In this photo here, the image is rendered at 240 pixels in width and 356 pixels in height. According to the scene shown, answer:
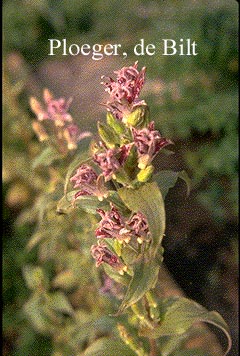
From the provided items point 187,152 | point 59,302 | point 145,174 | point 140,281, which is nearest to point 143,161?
point 145,174

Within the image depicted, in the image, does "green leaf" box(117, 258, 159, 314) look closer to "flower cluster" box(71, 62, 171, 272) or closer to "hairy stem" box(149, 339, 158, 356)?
"flower cluster" box(71, 62, 171, 272)

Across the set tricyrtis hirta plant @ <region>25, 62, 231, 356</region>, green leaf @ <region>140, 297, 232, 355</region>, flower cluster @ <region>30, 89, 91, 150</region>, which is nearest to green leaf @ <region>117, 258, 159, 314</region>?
tricyrtis hirta plant @ <region>25, 62, 231, 356</region>

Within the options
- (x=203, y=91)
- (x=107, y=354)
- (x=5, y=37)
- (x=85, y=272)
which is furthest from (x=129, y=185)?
(x=5, y=37)

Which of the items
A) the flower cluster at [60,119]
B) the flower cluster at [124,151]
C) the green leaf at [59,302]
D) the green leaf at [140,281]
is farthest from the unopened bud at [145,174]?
the green leaf at [59,302]

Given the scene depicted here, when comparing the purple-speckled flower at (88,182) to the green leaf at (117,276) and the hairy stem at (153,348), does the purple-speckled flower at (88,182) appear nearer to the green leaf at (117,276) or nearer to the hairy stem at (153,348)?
the green leaf at (117,276)

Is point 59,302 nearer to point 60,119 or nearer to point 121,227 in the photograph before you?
point 60,119

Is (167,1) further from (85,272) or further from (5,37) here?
(85,272)
